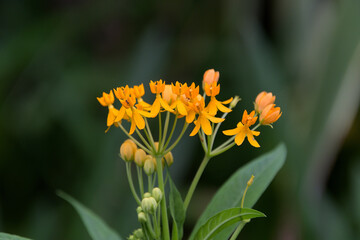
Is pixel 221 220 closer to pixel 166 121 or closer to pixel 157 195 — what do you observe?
pixel 157 195

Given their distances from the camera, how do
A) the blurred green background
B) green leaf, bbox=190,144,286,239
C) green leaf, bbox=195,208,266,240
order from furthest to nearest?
the blurred green background → green leaf, bbox=190,144,286,239 → green leaf, bbox=195,208,266,240

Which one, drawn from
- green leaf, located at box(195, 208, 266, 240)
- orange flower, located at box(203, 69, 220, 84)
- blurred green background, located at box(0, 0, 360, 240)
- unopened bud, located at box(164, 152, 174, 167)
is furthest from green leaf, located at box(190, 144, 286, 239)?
blurred green background, located at box(0, 0, 360, 240)

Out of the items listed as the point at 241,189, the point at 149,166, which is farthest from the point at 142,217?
the point at 241,189

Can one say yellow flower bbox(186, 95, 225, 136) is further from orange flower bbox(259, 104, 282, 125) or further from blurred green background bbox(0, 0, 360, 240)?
blurred green background bbox(0, 0, 360, 240)

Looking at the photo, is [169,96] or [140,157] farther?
[140,157]

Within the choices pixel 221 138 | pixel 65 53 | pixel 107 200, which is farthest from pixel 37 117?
pixel 221 138

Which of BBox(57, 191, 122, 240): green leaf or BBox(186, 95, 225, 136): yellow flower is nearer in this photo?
BBox(186, 95, 225, 136): yellow flower
